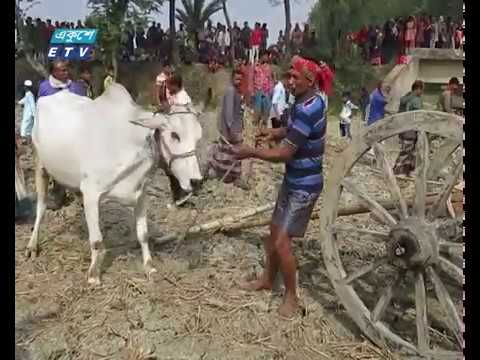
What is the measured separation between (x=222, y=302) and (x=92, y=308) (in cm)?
88

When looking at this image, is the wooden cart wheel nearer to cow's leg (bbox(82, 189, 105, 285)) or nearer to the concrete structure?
cow's leg (bbox(82, 189, 105, 285))

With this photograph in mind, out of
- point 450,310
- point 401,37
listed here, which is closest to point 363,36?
point 401,37

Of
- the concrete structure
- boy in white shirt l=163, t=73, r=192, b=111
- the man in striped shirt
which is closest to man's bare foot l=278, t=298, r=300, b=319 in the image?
the man in striped shirt

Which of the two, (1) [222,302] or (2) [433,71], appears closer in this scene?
(1) [222,302]

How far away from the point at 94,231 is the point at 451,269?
2.64m

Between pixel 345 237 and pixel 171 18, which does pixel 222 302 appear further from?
pixel 171 18

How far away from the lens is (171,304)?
4.38m

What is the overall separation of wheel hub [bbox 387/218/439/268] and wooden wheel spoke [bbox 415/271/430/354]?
11 centimetres

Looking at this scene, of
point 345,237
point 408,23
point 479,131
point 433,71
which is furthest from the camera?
point 408,23

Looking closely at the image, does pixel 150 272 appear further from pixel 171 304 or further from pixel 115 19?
pixel 115 19

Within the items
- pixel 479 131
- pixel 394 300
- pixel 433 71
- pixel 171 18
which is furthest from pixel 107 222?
pixel 433 71

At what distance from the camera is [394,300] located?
431 centimetres
